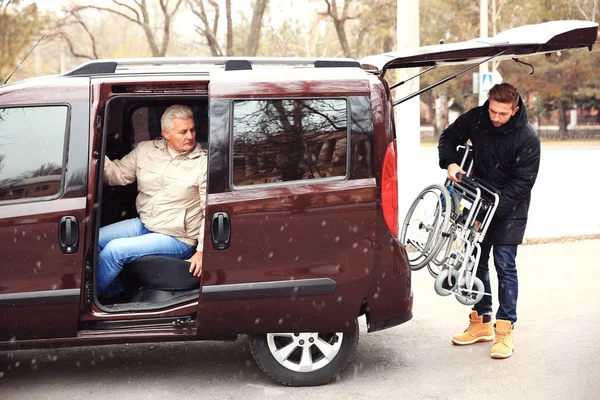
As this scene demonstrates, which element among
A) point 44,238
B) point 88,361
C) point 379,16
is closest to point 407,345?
point 88,361

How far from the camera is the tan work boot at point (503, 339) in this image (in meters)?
5.57

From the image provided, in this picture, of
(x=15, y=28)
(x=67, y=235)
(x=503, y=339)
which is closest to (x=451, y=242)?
(x=503, y=339)

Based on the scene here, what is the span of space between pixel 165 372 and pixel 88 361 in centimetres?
60

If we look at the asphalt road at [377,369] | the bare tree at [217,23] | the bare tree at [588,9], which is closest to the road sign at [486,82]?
the bare tree at [217,23]

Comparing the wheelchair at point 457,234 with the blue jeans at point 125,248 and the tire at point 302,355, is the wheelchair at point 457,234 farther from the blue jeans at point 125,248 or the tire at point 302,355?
the blue jeans at point 125,248

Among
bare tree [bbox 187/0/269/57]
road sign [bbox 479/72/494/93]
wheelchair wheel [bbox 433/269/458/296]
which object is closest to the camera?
wheelchair wheel [bbox 433/269/458/296]

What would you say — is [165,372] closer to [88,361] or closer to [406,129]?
[88,361]

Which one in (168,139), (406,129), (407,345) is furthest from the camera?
(406,129)

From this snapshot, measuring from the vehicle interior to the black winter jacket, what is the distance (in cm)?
191

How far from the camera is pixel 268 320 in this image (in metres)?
4.79

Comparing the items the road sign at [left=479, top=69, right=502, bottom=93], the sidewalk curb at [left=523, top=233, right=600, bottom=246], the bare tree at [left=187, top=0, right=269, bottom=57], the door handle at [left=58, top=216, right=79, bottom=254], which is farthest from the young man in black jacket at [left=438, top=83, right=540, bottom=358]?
the road sign at [left=479, top=69, right=502, bottom=93]

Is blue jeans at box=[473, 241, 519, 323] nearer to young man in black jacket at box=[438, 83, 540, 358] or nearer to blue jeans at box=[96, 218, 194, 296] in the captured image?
young man in black jacket at box=[438, 83, 540, 358]

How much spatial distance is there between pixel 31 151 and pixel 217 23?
17.7 metres

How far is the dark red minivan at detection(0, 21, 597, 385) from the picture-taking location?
4.61 metres
